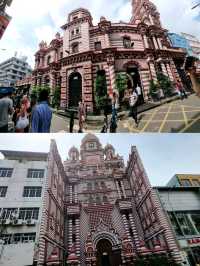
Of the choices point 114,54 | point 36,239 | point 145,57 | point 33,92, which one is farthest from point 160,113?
point 36,239

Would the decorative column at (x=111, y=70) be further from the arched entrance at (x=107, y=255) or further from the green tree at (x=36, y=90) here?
the arched entrance at (x=107, y=255)

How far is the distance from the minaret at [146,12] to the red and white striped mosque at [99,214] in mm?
3414

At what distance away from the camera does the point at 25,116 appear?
12.4 feet

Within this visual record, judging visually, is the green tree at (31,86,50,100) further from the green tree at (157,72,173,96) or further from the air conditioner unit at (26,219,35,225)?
the green tree at (157,72,173,96)

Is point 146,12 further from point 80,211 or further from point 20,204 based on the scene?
point 20,204

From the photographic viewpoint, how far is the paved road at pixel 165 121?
12.7 ft

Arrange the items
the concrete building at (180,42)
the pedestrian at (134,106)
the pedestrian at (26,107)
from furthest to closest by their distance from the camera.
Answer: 1. the concrete building at (180,42)
2. the pedestrian at (134,106)
3. the pedestrian at (26,107)

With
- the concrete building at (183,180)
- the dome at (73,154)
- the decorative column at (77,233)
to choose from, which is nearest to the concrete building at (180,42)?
the concrete building at (183,180)

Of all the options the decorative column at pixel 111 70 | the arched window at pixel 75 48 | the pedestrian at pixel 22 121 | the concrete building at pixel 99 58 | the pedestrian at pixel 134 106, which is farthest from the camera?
the arched window at pixel 75 48

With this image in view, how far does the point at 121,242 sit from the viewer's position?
4.23 metres

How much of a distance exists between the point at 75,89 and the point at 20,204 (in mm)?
2819

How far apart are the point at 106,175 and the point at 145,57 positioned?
315cm

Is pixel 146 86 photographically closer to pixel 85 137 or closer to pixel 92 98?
pixel 92 98

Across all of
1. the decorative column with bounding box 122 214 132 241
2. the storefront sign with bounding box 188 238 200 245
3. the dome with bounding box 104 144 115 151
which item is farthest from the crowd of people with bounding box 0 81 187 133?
the storefront sign with bounding box 188 238 200 245
